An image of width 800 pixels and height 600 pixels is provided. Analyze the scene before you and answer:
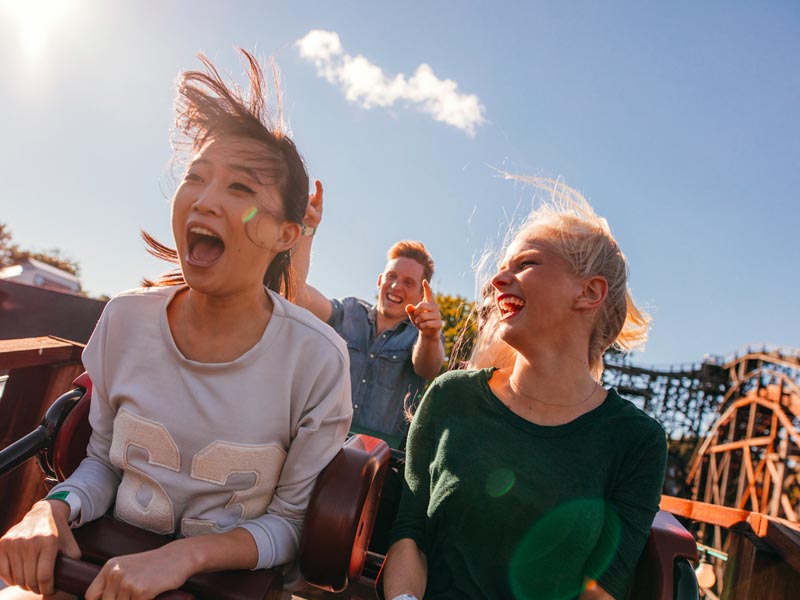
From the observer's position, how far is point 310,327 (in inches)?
53.5

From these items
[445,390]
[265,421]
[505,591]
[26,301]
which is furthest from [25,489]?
[505,591]

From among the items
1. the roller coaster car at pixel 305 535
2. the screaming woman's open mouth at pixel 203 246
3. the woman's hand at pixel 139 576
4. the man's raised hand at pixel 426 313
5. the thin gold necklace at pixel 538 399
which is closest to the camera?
the woman's hand at pixel 139 576

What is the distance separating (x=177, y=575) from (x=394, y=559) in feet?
1.80

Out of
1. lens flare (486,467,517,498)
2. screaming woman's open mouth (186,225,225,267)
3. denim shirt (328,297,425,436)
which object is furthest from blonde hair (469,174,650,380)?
denim shirt (328,297,425,436)

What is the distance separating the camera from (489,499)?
1.38 meters

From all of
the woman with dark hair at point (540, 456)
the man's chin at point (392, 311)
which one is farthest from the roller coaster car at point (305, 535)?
the man's chin at point (392, 311)

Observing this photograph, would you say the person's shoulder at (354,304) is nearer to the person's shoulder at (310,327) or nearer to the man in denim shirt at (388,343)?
the man in denim shirt at (388,343)

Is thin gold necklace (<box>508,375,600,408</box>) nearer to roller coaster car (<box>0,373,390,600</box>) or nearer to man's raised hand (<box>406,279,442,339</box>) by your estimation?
roller coaster car (<box>0,373,390,600</box>)

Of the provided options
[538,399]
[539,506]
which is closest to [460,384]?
[538,399]

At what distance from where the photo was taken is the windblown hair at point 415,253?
134 inches

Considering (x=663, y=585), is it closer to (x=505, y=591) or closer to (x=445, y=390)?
(x=505, y=591)

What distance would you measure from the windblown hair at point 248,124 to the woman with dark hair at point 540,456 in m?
0.61

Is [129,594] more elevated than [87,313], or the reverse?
[87,313]

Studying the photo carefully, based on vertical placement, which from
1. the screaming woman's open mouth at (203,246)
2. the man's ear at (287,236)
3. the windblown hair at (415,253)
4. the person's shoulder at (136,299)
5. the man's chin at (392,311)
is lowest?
the person's shoulder at (136,299)
